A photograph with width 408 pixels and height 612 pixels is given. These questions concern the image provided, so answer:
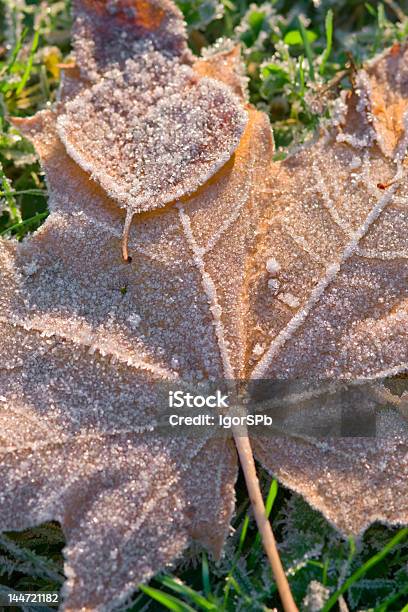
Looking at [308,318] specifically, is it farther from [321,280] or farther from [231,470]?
[231,470]

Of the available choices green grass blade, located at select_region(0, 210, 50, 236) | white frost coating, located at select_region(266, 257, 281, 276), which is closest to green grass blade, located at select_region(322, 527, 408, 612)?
white frost coating, located at select_region(266, 257, 281, 276)

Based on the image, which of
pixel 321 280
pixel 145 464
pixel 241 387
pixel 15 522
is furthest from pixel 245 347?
pixel 15 522

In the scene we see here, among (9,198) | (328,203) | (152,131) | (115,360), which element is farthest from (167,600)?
(9,198)

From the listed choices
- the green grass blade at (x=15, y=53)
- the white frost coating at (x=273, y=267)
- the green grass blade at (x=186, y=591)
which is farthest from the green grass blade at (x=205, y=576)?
the green grass blade at (x=15, y=53)

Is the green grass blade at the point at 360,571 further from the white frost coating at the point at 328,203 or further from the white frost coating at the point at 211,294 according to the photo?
the white frost coating at the point at 328,203

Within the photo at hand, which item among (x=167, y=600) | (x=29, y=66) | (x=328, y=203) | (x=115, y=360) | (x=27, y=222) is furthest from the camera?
(x=29, y=66)

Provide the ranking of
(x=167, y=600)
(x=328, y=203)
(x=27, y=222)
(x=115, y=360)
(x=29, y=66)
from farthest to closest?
(x=29, y=66)
(x=27, y=222)
(x=328, y=203)
(x=115, y=360)
(x=167, y=600)

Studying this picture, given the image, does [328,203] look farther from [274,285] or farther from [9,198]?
[9,198]
